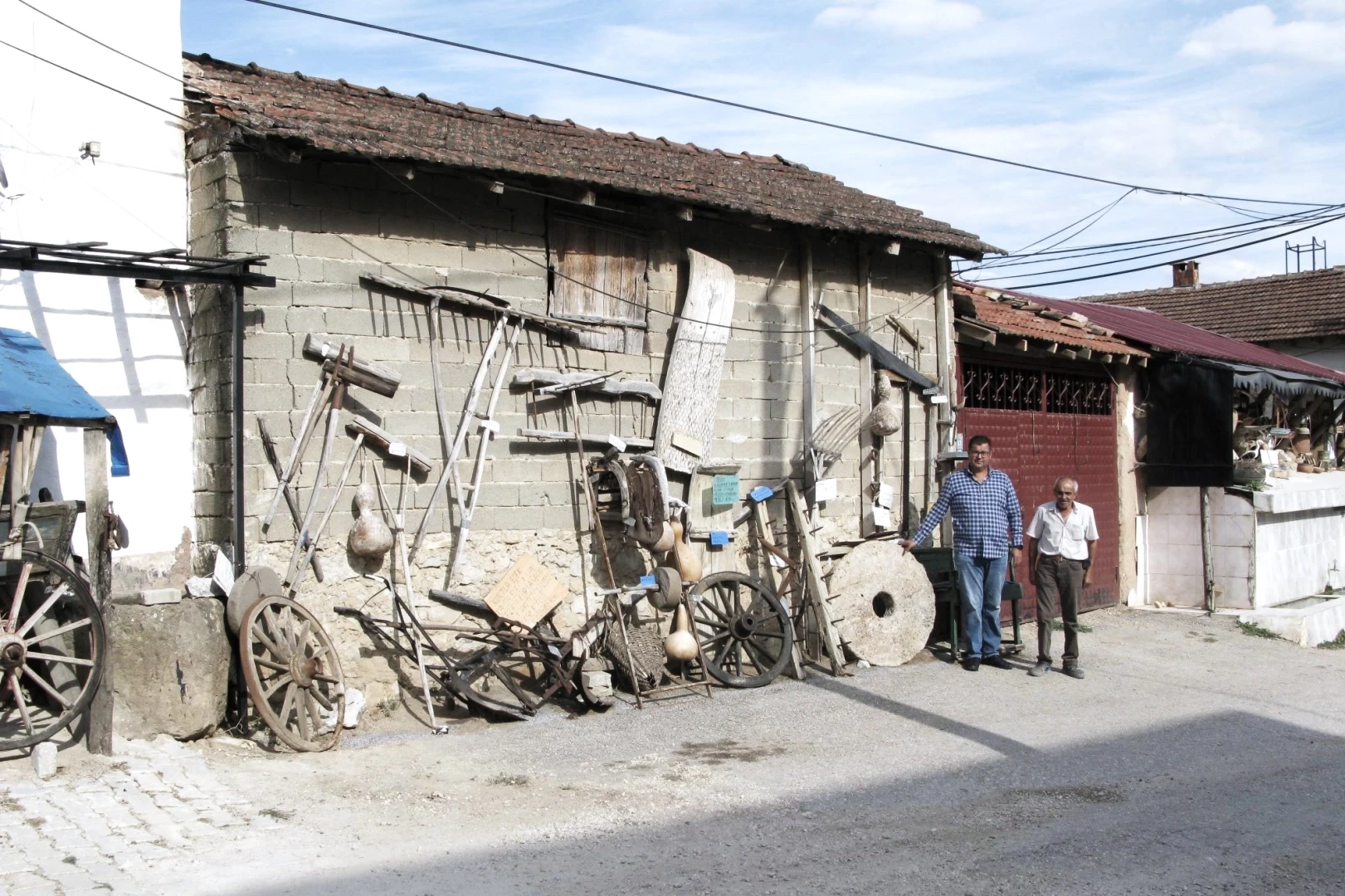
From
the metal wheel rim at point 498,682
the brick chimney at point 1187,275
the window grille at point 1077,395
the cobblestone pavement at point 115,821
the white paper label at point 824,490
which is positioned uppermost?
the brick chimney at point 1187,275

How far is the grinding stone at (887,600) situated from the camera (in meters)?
10.6

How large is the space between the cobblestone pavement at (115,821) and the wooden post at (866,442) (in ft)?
21.3

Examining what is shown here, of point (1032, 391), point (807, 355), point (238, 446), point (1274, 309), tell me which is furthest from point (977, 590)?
point (1274, 309)

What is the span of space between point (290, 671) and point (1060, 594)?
6.33m

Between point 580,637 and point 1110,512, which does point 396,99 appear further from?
point 1110,512

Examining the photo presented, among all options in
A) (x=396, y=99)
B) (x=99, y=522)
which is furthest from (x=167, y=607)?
(x=396, y=99)

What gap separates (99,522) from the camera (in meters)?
6.91

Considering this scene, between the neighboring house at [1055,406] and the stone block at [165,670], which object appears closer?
the stone block at [165,670]

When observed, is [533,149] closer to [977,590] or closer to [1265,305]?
[977,590]

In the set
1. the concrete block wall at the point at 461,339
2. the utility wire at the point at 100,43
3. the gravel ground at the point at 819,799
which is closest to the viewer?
the gravel ground at the point at 819,799

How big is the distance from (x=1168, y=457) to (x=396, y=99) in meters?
9.99

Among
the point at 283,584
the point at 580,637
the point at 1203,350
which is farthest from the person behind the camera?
the point at 1203,350

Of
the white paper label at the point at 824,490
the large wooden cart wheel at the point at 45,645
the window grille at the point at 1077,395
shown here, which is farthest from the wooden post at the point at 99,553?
the window grille at the point at 1077,395

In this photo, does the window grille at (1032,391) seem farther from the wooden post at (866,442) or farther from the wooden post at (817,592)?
the wooden post at (817,592)
